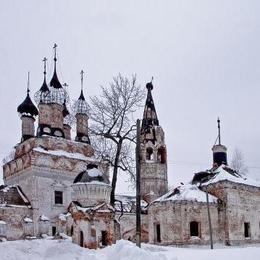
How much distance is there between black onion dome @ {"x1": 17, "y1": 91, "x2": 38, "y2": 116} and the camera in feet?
109

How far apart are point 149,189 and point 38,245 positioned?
1854 centimetres

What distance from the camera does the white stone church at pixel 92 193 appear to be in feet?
76.9

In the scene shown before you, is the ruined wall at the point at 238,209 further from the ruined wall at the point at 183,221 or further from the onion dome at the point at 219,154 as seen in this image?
the onion dome at the point at 219,154

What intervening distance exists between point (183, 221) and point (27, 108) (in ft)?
46.9

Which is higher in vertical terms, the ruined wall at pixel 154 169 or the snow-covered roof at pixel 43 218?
the ruined wall at pixel 154 169

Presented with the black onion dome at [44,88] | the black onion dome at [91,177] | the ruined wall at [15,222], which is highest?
the black onion dome at [44,88]

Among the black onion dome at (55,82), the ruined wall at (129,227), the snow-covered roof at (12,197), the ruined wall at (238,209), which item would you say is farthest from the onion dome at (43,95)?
the ruined wall at (238,209)

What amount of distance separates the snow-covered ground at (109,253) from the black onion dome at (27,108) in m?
18.8

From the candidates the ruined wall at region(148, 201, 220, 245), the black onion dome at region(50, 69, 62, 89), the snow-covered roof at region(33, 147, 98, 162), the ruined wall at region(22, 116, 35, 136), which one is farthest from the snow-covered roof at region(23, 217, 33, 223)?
→ the black onion dome at region(50, 69, 62, 89)

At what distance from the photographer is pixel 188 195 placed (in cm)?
2664

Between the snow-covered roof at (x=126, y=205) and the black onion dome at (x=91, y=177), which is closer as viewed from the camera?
the black onion dome at (x=91, y=177)

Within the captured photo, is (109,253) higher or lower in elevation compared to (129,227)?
lower

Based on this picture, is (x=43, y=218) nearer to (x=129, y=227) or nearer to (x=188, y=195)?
(x=129, y=227)

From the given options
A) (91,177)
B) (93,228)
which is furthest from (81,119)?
(93,228)
